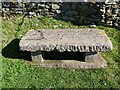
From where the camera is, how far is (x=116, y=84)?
4781mm

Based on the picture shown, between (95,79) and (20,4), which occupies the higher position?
(20,4)

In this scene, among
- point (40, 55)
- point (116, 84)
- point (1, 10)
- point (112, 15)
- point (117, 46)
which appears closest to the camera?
point (116, 84)

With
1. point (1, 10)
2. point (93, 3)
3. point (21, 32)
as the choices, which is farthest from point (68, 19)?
point (1, 10)

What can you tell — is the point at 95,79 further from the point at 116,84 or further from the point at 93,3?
the point at 93,3

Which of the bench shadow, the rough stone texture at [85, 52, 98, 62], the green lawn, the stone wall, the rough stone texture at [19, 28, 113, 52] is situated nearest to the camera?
the green lawn

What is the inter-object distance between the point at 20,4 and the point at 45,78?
233cm

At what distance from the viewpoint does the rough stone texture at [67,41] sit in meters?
4.96

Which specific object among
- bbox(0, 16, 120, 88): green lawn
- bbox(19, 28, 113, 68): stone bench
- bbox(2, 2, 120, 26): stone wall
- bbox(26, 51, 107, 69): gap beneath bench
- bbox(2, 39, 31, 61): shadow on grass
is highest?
bbox(2, 2, 120, 26): stone wall

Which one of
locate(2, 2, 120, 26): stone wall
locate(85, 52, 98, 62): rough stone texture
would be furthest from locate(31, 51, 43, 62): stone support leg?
locate(2, 2, 120, 26): stone wall

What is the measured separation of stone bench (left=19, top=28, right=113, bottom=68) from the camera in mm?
4965

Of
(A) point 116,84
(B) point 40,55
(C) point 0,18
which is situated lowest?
(A) point 116,84

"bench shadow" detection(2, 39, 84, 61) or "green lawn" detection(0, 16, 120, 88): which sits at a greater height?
"bench shadow" detection(2, 39, 84, 61)

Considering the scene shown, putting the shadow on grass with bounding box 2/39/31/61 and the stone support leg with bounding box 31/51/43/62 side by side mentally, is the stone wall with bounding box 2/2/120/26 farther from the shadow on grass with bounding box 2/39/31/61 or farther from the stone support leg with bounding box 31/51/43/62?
the stone support leg with bounding box 31/51/43/62

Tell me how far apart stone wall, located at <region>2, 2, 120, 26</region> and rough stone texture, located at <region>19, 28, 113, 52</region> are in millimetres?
937
